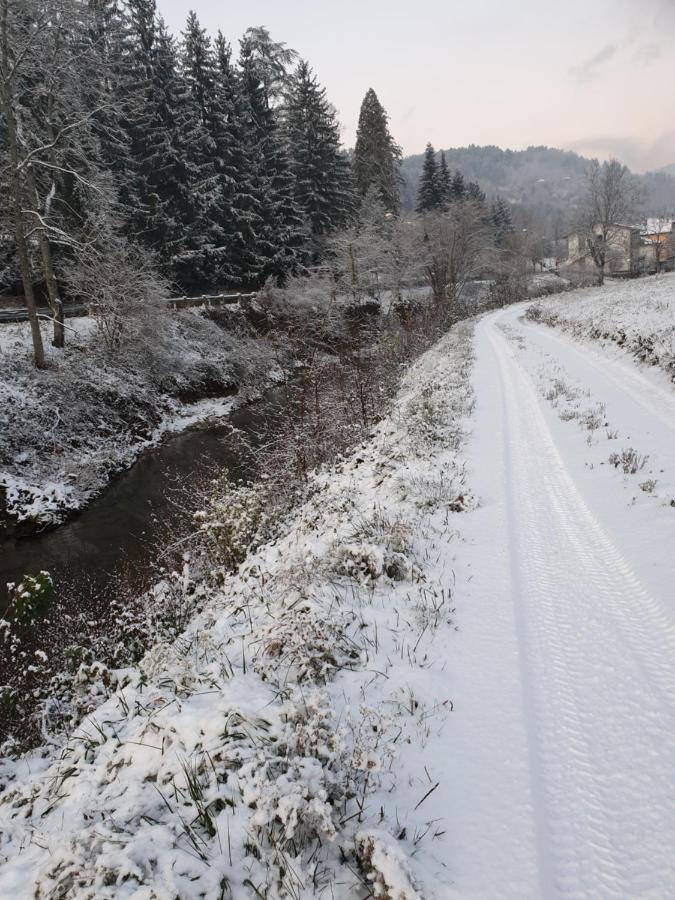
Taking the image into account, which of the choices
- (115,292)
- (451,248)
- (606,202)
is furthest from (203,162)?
(606,202)

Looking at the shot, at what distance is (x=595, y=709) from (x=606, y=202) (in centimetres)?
5830

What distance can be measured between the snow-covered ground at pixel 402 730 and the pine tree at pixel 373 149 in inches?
2095

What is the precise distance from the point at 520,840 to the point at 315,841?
1.07 m

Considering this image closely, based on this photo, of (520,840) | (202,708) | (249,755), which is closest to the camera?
(520,840)

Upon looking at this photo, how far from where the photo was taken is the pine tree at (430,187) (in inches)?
2333

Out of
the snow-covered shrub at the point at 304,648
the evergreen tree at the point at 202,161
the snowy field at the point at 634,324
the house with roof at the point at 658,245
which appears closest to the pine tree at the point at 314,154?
the evergreen tree at the point at 202,161

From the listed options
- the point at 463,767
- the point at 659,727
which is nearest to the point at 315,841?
the point at 463,767

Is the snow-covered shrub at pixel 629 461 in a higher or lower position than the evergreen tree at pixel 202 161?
lower

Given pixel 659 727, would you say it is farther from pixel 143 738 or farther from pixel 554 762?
pixel 143 738

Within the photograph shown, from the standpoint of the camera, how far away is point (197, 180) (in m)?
30.5

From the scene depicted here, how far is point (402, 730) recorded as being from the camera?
2.98 m

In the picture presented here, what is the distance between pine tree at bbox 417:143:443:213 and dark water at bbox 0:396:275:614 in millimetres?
56523

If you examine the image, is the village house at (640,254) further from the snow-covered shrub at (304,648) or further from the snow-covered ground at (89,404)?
the snow-covered shrub at (304,648)

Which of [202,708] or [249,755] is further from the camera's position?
[202,708]
